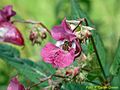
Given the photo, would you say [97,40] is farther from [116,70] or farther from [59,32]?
[59,32]

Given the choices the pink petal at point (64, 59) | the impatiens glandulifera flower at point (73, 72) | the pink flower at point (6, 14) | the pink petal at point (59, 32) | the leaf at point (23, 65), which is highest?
the pink flower at point (6, 14)

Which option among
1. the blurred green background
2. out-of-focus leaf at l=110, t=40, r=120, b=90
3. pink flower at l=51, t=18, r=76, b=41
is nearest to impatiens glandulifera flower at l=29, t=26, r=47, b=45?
pink flower at l=51, t=18, r=76, b=41

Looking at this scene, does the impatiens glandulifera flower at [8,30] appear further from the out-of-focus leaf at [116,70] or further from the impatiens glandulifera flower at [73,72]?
the out-of-focus leaf at [116,70]

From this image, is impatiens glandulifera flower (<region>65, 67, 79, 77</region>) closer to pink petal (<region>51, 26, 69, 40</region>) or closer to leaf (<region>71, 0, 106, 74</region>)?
pink petal (<region>51, 26, 69, 40</region>)

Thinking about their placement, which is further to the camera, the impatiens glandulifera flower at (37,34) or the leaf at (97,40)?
the leaf at (97,40)

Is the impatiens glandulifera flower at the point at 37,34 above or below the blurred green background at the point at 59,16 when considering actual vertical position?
above

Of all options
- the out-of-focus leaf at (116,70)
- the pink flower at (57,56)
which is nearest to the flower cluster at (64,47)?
the pink flower at (57,56)
